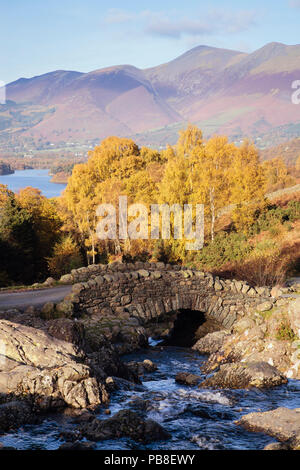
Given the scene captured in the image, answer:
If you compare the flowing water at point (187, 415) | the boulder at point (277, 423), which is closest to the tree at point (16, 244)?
the flowing water at point (187, 415)

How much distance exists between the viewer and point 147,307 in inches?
679

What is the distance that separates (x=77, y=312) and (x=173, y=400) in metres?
6.71

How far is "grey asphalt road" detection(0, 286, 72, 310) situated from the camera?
1591 centimetres

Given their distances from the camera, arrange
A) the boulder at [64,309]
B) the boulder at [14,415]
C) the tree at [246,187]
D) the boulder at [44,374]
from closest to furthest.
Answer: the boulder at [14,415], the boulder at [44,374], the boulder at [64,309], the tree at [246,187]

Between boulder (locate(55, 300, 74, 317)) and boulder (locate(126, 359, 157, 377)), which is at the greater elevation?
boulder (locate(55, 300, 74, 317))

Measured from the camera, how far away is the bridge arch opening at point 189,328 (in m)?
A: 18.3

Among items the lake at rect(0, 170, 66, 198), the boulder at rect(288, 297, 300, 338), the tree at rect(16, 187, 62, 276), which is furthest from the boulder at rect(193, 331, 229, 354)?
the lake at rect(0, 170, 66, 198)

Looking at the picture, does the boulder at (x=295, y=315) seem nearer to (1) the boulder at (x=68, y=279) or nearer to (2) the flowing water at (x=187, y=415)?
(2) the flowing water at (x=187, y=415)

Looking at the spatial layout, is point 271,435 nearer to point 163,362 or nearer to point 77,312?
point 163,362

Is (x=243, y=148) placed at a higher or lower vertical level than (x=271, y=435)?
higher

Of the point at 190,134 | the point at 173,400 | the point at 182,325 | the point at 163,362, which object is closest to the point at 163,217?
the point at 190,134

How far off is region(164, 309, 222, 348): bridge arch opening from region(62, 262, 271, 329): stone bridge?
144 cm

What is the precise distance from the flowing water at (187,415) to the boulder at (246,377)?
0.25 meters

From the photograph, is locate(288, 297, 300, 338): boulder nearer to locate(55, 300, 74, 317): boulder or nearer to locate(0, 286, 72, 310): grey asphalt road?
locate(55, 300, 74, 317): boulder
